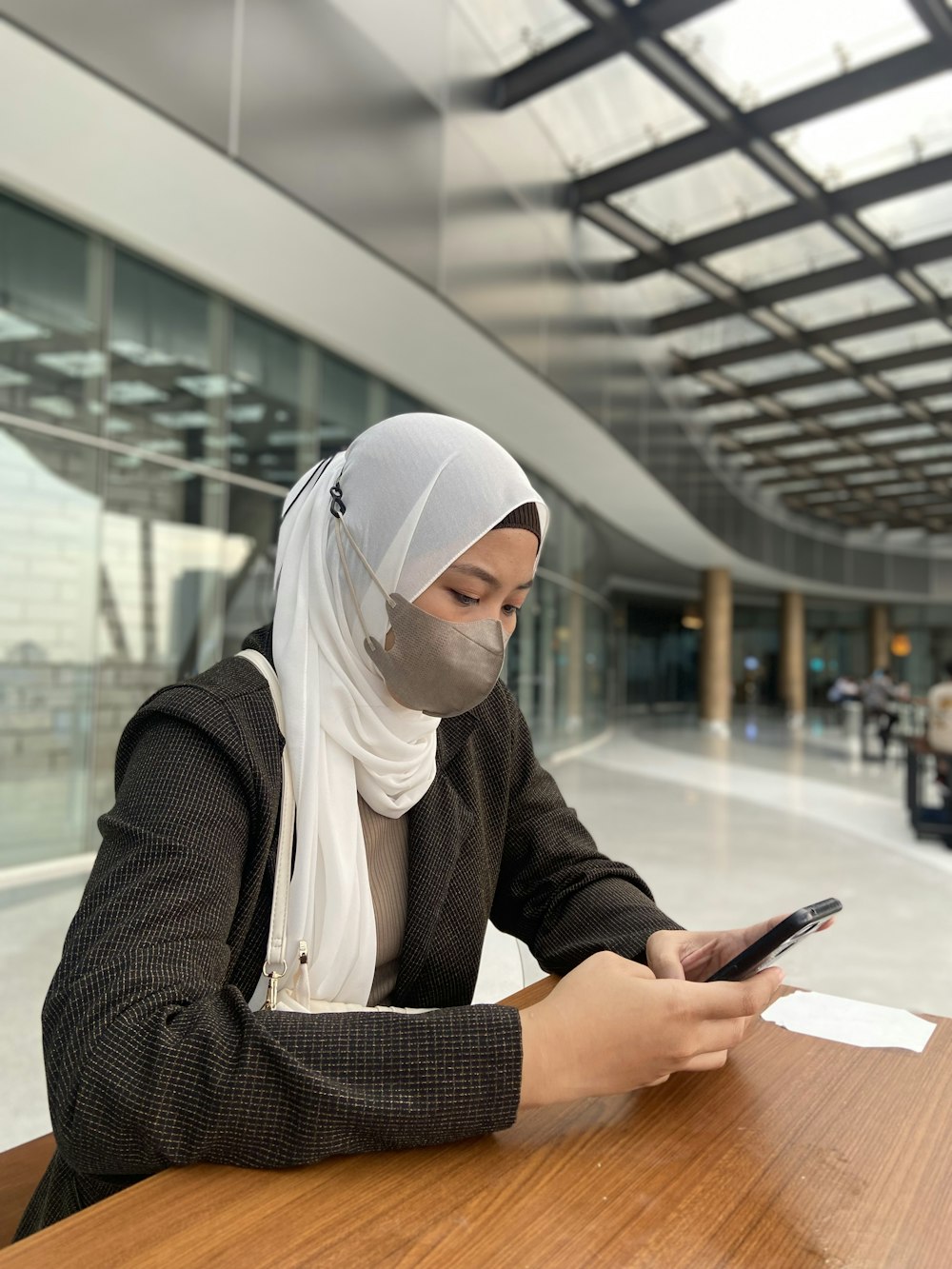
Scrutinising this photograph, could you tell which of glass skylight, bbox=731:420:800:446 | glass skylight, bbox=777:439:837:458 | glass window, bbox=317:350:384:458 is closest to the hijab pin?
glass window, bbox=317:350:384:458

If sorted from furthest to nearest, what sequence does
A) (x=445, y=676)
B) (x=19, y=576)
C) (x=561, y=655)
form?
(x=561, y=655)
(x=19, y=576)
(x=445, y=676)

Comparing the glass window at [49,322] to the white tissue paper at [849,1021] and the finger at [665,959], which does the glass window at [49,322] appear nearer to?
the finger at [665,959]

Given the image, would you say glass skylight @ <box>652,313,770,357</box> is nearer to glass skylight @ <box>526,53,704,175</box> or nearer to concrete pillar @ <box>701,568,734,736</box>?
glass skylight @ <box>526,53,704,175</box>

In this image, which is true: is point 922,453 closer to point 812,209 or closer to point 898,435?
point 898,435

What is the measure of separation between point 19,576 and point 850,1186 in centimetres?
512

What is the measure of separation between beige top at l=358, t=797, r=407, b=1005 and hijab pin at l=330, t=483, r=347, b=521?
40 cm

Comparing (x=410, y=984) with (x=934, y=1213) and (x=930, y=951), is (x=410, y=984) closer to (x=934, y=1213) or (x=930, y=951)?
(x=934, y=1213)

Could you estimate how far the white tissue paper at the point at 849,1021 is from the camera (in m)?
1.17

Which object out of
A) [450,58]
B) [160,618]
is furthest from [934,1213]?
[450,58]

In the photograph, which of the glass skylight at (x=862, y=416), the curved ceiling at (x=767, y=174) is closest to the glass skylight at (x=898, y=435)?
the glass skylight at (x=862, y=416)

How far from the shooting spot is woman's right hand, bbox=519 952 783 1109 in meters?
0.89

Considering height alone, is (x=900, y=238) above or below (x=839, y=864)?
above

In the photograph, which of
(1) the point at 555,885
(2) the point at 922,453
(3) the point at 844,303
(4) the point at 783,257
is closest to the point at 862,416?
(2) the point at 922,453

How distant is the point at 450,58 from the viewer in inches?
239
